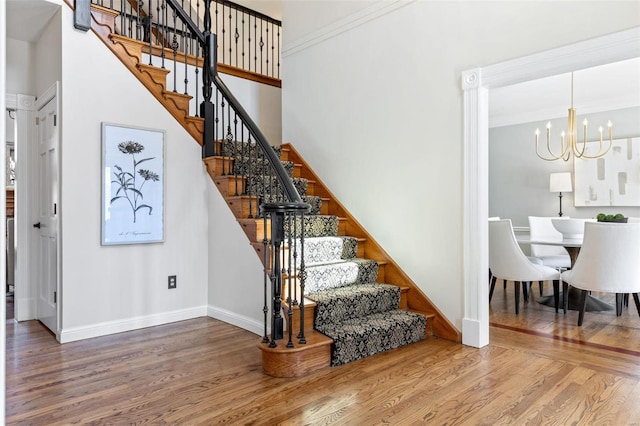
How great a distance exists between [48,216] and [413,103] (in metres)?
3.26

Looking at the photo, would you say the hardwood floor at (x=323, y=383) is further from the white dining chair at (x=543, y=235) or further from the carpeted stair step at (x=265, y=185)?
the white dining chair at (x=543, y=235)

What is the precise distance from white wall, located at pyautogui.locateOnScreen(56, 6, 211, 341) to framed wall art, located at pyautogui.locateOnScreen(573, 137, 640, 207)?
5.46 metres

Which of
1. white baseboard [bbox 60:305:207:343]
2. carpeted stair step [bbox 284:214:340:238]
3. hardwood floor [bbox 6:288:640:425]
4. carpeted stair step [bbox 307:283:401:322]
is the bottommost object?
hardwood floor [bbox 6:288:640:425]

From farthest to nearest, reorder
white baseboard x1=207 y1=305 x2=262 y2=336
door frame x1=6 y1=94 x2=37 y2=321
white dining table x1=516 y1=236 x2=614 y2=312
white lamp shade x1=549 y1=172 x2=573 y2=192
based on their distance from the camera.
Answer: white lamp shade x1=549 y1=172 x2=573 y2=192 → white dining table x1=516 y1=236 x2=614 y2=312 → door frame x1=6 y1=94 x2=37 y2=321 → white baseboard x1=207 y1=305 x2=262 y2=336

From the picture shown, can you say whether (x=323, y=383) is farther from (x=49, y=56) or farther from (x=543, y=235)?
(x=543, y=235)

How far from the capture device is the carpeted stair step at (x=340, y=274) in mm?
3450

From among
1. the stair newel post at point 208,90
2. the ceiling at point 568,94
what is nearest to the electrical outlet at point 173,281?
the stair newel post at point 208,90

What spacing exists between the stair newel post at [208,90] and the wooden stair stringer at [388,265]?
1.06 metres

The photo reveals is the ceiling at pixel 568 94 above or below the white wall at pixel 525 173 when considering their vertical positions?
above

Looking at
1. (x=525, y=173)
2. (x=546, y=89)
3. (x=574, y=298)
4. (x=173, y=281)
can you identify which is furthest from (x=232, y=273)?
(x=525, y=173)

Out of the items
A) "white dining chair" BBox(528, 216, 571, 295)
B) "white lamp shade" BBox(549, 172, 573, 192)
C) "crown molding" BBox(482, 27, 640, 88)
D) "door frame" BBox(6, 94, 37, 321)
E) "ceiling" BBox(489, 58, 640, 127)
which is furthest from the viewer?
"white lamp shade" BBox(549, 172, 573, 192)

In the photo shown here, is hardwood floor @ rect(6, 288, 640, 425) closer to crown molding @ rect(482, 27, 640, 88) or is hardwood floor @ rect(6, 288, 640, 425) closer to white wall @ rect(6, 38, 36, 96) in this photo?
crown molding @ rect(482, 27, 640, 88)

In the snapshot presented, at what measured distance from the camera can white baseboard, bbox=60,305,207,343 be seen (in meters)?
3.43

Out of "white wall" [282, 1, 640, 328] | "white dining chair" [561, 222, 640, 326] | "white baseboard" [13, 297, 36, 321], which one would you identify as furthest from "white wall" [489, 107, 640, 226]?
"white baseboard" [13, 297, 36, 321]
